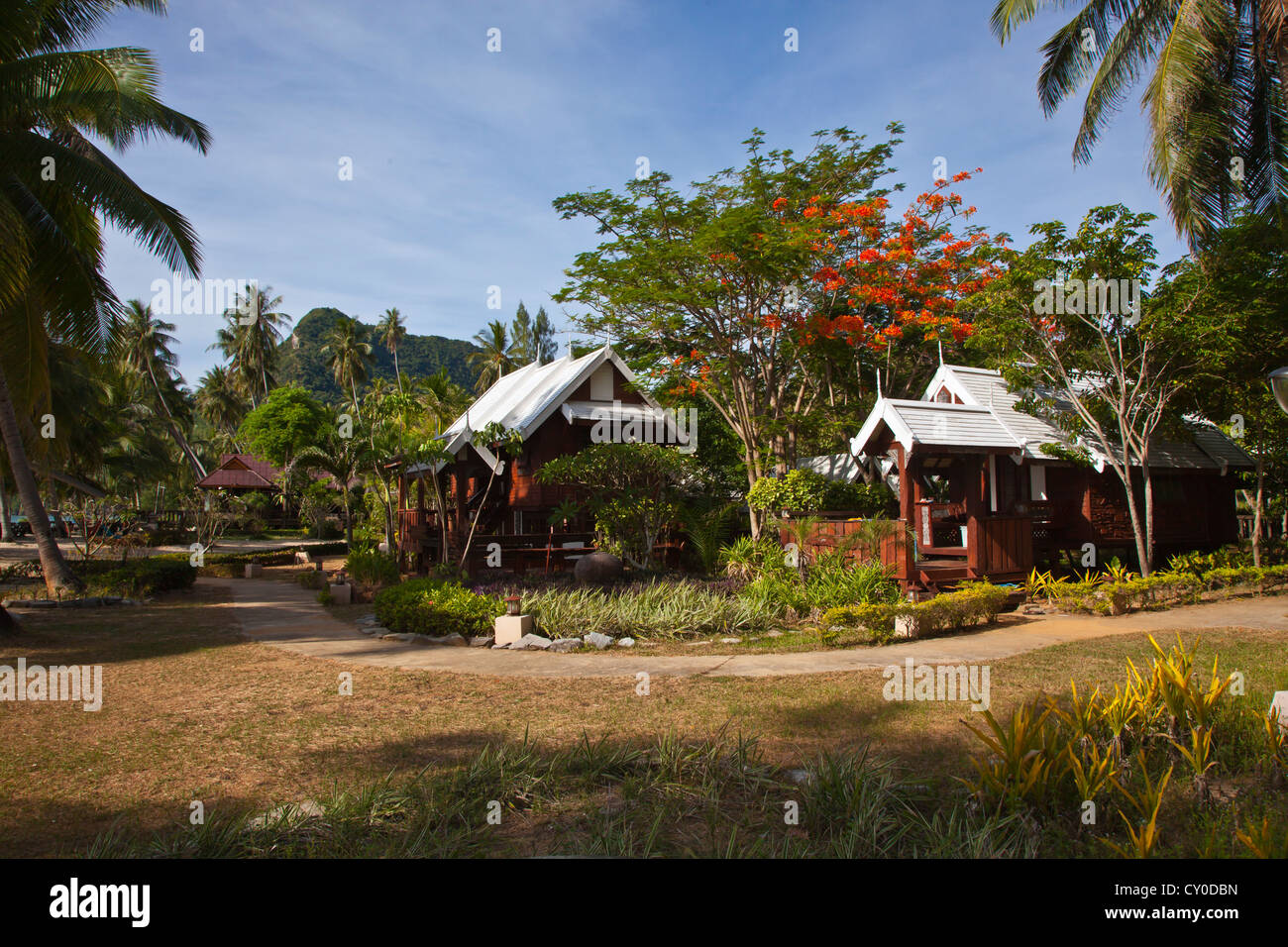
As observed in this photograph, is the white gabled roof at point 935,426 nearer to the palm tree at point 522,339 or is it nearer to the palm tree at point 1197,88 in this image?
Answer: the palm tree at point 1197,88

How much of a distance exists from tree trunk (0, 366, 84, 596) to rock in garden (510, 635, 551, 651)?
33.3 feet

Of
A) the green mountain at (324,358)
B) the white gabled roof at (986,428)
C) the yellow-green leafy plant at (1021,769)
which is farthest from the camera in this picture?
the green mountain at (324,358)

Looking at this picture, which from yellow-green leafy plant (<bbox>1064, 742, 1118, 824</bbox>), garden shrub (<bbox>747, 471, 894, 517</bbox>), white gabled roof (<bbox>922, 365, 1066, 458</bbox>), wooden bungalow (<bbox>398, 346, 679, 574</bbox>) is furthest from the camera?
wooden bungalow (<bbox>398, 346, 679, 574</bbox>)

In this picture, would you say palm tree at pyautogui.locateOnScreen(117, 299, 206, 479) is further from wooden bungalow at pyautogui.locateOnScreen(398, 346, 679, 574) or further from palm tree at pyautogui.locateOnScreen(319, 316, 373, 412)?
wooden bungalow at pyautogui.locateOnScreen(398, 346, 679, 574)

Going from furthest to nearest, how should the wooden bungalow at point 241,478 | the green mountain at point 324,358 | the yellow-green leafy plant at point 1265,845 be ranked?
the green mountain at point 324,358
the wooden bungalow at point 241,478
the yellow-green leafy plant at point 1265,845

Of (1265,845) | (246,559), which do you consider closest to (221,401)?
(246,559)

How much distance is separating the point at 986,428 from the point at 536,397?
10899mm

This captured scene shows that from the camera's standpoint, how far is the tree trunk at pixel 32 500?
45.4ft

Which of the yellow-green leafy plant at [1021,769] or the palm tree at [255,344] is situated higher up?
the palm tree at [255,344]

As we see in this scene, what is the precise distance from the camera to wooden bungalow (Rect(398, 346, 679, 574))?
728 inches

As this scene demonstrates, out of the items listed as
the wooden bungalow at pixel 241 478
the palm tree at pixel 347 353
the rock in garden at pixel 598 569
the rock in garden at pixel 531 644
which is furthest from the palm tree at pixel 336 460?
the palm tree at pixel 347 353

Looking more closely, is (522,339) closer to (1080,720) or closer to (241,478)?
(241,478)

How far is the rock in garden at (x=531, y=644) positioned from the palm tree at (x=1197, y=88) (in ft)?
42.4

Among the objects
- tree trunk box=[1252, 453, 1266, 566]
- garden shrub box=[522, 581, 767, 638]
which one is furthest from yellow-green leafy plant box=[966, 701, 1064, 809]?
→ tree trunk box=[1252, 453, 1266, 566]
